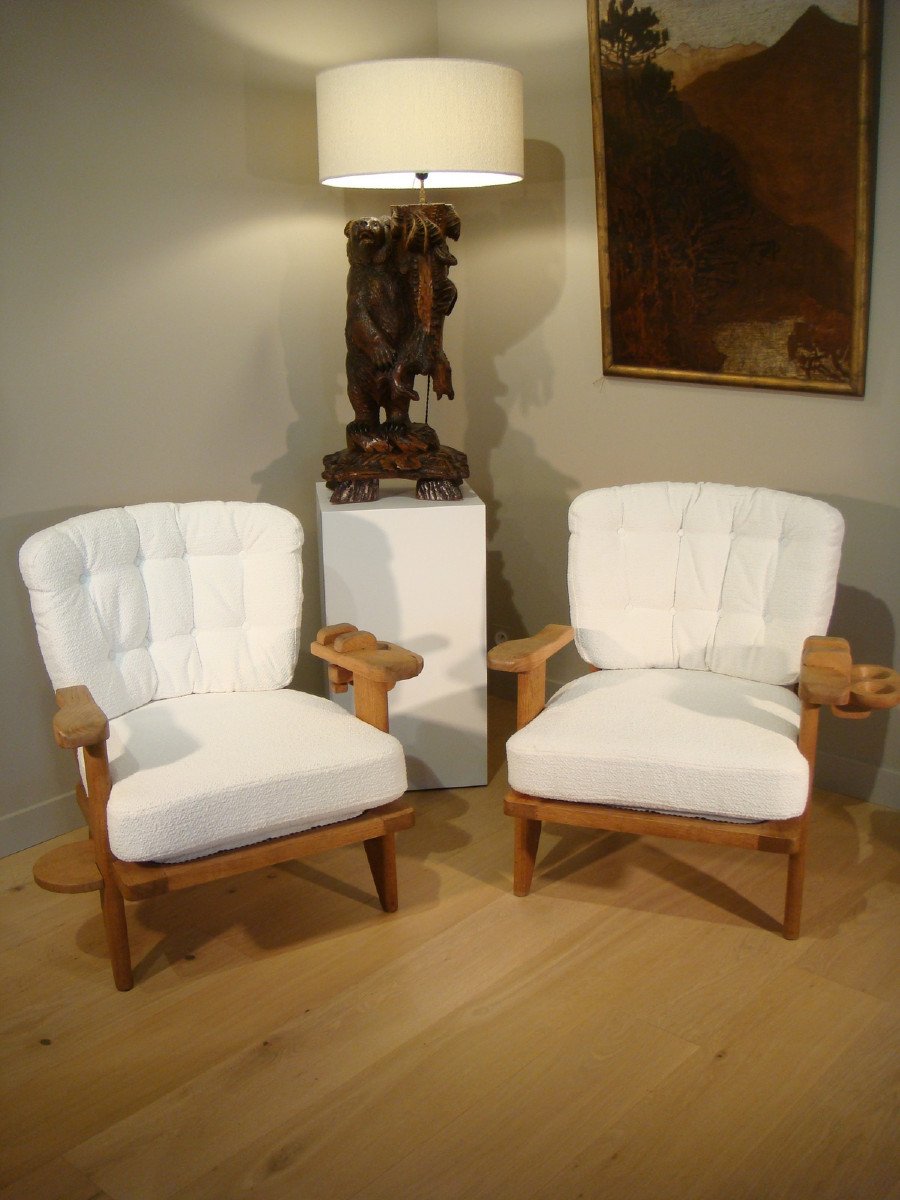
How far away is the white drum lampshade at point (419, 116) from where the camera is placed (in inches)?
107

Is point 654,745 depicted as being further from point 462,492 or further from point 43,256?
point 43,256

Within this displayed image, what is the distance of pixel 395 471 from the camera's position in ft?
10.2

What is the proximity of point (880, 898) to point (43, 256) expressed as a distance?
8.01 feet

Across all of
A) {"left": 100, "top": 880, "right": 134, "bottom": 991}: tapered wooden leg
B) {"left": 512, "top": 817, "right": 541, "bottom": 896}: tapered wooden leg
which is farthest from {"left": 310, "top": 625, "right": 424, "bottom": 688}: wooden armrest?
{"left": 100, "top": 880, "right": 134, "bottom": 991}: tapered wooden leg

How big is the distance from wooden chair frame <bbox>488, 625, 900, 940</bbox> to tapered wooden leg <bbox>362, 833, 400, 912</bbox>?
10.8 inches

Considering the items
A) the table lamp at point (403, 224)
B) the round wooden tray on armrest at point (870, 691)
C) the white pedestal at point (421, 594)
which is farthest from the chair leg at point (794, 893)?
the table lamp at point (403, 224)

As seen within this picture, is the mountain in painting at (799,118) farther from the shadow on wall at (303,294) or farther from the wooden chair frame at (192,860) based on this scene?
the wooden chair frame at (192,860)

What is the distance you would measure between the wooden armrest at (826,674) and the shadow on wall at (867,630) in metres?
0.55

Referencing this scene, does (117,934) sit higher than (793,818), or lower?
lower

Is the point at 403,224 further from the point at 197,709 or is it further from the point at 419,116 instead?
the point at 197,709

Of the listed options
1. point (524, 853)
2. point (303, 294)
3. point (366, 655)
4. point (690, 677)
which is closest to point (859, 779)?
point (690, 677)

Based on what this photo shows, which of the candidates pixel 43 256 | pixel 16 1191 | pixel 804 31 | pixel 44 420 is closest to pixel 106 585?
pixel 44 420

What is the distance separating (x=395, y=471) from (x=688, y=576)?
32.1 inches

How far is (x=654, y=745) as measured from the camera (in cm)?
242
